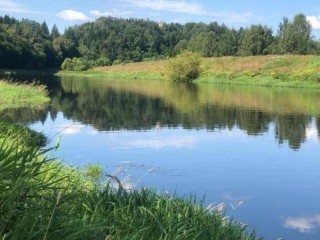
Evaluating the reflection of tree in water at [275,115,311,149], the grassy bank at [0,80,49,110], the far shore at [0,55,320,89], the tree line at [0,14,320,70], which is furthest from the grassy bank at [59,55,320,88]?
the grassy bank at [0,80,49,110]

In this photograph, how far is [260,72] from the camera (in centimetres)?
7038

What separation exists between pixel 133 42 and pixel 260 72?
301ft

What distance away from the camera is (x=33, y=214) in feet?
13.2

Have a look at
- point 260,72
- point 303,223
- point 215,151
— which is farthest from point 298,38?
point 303,223

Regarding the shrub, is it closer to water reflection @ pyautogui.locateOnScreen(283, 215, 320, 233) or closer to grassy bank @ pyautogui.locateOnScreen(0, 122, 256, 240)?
water reflection @ pyautogui.locateOnScreen(283, 215, 320, 233)

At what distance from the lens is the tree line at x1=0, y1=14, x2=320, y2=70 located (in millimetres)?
105812

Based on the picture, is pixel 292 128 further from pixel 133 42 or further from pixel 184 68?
pixel 133 42

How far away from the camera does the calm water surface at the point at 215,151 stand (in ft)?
36.7

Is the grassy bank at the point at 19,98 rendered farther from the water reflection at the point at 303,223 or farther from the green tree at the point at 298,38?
the green tree at the point at 298,38

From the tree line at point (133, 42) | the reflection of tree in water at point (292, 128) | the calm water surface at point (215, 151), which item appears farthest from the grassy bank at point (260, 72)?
the reflection of tree in water at point (292, 128)

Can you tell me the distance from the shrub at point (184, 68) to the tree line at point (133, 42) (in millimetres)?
29080

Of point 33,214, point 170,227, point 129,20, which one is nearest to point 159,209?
point 170,227

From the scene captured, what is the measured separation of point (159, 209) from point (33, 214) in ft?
8.75

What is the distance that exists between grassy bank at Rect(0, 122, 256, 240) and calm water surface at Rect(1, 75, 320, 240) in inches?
33.0
